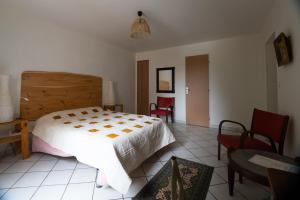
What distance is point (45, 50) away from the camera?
9.03 ft

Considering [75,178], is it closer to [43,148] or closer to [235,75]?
[43,148]

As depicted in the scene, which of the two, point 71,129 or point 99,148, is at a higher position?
point 71,129

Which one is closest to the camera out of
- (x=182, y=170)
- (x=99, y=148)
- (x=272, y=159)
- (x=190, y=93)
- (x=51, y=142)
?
(x=272, y=159)

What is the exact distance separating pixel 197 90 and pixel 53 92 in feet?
11.7

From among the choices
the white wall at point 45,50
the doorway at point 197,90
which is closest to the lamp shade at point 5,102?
the white wall at point 45,50

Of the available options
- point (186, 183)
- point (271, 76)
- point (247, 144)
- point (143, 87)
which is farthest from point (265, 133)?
point (143, 87)

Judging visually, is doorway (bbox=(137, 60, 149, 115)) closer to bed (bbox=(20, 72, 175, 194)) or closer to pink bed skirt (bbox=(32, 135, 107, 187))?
bed (bbox=(20, 72, 175, 194))

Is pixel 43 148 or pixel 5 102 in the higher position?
pixel 5 102

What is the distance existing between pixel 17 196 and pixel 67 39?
288 centimetres

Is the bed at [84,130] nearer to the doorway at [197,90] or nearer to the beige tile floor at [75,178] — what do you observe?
the beige tile floor at [75,178]

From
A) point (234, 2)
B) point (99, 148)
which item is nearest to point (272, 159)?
point (99, 148)

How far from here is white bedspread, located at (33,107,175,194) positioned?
1.47 m

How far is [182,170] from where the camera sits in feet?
6.25

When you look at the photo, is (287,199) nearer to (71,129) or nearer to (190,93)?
(71,129)
